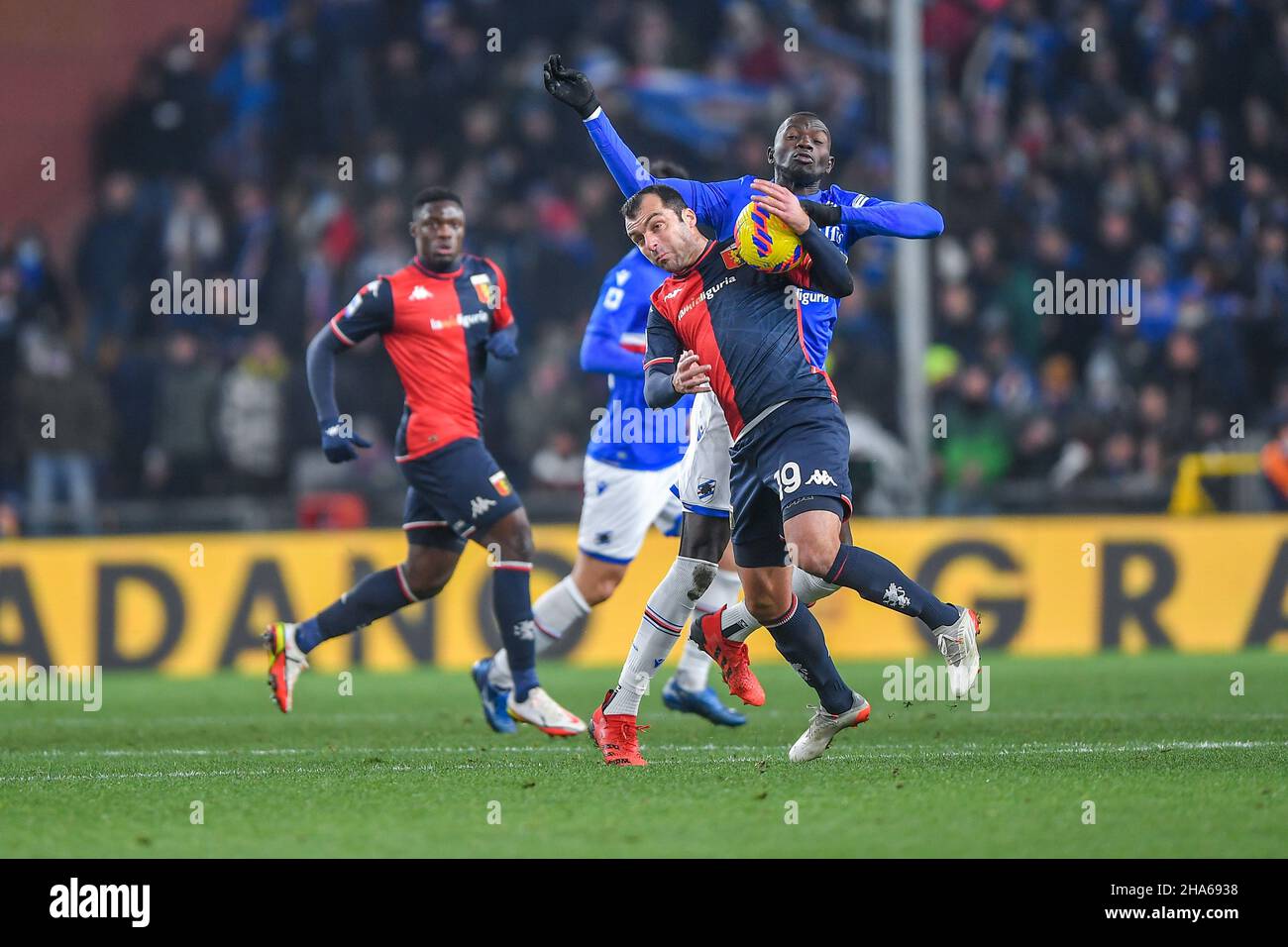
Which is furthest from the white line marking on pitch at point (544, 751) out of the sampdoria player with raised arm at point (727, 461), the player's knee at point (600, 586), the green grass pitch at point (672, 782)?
the player's knee at point (600, 586)

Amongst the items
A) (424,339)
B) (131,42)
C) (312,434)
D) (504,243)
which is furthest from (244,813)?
(131,42)

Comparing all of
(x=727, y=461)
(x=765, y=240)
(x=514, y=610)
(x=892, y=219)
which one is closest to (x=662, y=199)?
(x=765, y=240)

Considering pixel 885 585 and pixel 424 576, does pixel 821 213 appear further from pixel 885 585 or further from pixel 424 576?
pixel 424 576

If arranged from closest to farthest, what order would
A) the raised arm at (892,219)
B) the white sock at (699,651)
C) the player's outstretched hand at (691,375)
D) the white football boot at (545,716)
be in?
the player's outstretched hand at (691,375) < the raised arm at (892,219) < the white football boot at (545,716) < the white sock at (699,651)

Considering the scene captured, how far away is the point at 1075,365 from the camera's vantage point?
16359 mm

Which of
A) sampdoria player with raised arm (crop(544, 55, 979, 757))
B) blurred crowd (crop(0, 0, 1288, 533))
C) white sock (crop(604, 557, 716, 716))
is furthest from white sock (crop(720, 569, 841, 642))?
blurred crowd (crop(0, 0, 1288, 533))

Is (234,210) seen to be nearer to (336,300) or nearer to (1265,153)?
(336,300)

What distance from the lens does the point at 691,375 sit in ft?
21.5

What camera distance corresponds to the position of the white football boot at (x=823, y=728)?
274 inches

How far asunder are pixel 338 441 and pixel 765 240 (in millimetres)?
2530

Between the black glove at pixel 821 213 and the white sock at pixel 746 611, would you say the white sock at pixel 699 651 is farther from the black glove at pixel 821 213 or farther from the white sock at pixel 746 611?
the black glove at pixel 821 213

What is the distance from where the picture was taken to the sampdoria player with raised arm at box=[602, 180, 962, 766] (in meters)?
6.65

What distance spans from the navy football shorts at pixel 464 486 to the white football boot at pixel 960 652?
2370 mm

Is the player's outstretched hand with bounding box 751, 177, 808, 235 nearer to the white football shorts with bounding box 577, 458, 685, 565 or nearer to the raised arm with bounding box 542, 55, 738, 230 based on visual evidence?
the raised arm with bounding box 542, 55, 738, 230
